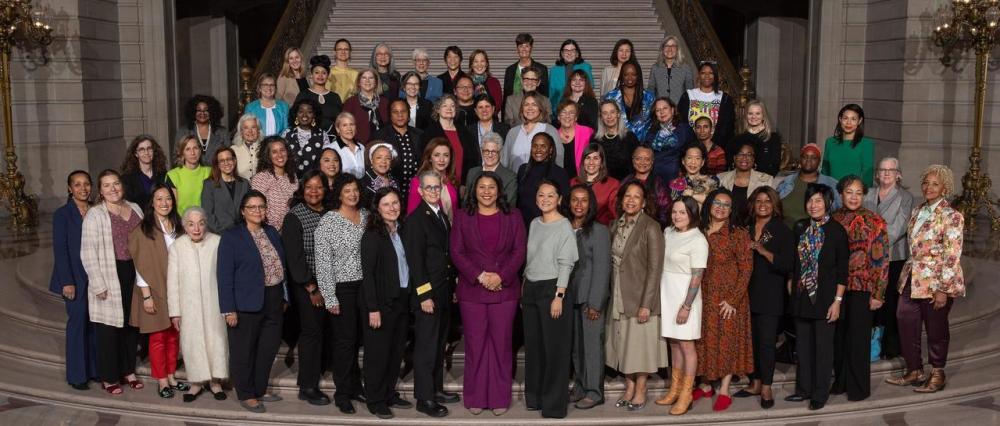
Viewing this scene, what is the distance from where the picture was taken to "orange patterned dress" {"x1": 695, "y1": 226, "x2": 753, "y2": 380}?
23.5ft

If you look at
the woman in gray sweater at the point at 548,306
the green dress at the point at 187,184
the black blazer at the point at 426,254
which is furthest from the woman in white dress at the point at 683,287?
the green dress at the point at 187,184

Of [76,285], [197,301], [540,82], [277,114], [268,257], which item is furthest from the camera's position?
[540,82]

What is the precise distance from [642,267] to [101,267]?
3.85 meters

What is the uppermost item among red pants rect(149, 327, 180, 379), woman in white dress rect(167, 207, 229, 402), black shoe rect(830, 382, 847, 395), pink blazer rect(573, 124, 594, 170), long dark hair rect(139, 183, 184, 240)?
pink blazer rect(573, 124, 594, 170)

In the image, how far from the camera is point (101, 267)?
7.46 m

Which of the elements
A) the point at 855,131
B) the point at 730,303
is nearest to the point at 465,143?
the point at 730,303

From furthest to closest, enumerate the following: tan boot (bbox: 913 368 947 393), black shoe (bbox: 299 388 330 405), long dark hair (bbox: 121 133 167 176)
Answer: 1. long dark hair (bbox: 121 133 167 176)
2. tan boot (bbox: 913 368 947 393)
3. black shoe (bbox: 299 388 330 405)

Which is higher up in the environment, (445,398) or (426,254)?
(426,254)

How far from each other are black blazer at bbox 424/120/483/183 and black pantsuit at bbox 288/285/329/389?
195 cm

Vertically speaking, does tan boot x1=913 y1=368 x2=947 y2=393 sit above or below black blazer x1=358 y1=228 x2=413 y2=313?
below

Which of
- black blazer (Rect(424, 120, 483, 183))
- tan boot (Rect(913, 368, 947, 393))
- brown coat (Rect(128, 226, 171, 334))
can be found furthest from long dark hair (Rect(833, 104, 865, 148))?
brown coat (Rect(128, 226, 171, 334))

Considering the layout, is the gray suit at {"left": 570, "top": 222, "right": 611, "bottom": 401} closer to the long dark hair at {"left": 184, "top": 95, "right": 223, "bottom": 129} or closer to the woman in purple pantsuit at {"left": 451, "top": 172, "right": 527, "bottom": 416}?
the woman in purple pantsuit at {"left": 451, "top": 172, "right": 527, "bottom": 416}

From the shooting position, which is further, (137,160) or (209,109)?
(209,109)

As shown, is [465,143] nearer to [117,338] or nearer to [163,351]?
[163,351]
